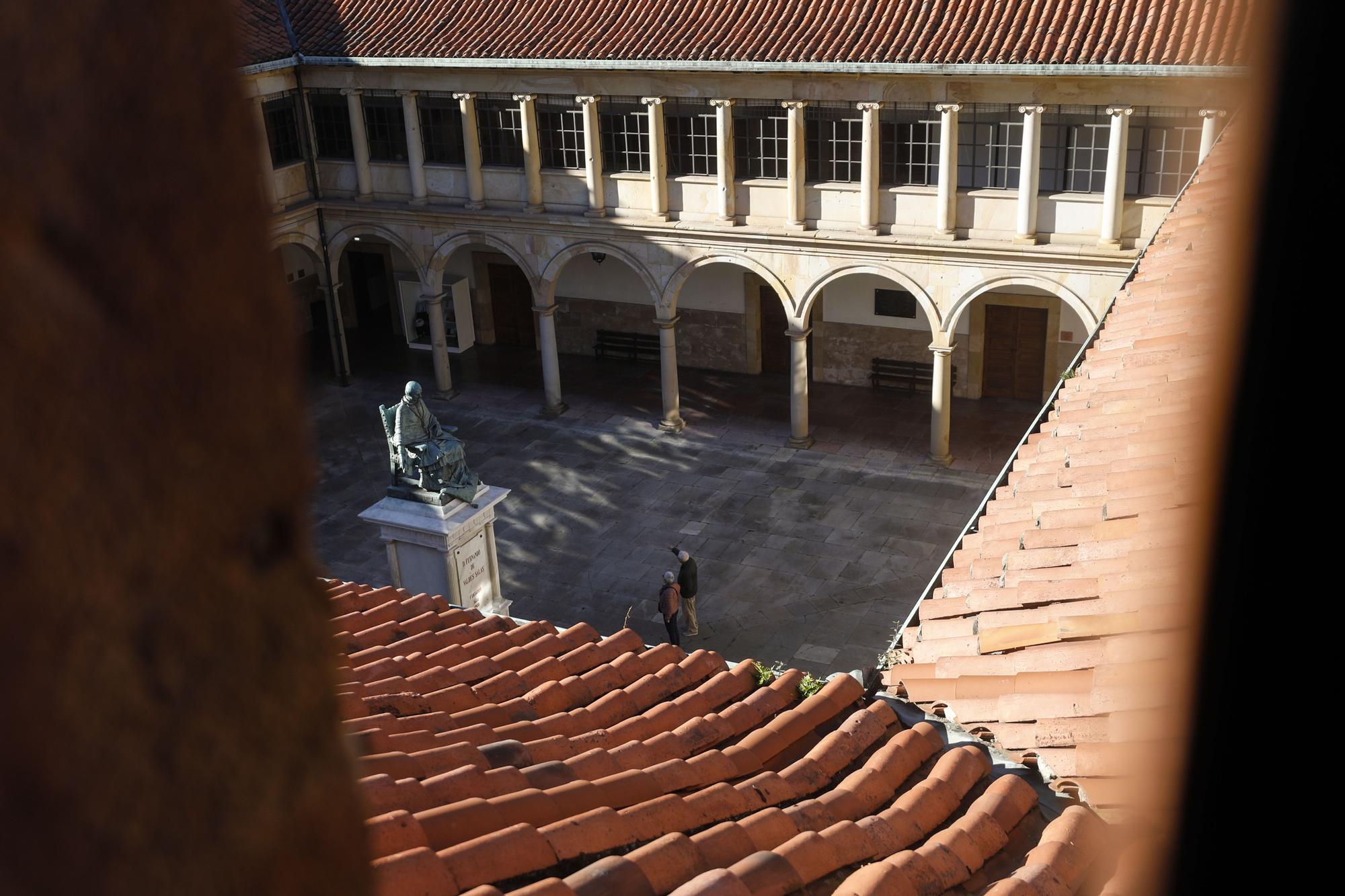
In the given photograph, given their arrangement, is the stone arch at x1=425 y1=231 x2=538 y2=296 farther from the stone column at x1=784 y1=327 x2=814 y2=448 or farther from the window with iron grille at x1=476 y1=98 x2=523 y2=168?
the stone column at x1=784 y1=327 x2=814 y2=448

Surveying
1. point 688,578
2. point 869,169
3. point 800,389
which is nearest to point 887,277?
point 869,169

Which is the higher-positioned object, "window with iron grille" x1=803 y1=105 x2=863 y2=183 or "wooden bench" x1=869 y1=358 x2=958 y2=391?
"window with iron grille" x1=803 y1=105 x2=863 y2=183

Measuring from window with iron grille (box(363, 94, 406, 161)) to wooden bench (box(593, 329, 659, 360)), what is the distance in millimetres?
6232

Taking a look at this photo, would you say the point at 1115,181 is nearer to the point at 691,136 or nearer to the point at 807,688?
the point at 691,136

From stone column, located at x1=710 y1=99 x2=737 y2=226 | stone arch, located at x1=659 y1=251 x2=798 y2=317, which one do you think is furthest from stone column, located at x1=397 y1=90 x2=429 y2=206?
stone column, located at x1=710 y1=99 x2=737 y2=226

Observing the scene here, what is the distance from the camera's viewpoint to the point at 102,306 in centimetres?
84

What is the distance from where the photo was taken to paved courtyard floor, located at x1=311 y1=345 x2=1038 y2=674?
68.5ft

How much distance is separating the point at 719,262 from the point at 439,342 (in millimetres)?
6870

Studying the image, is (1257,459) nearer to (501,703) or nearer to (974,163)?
(501,703)

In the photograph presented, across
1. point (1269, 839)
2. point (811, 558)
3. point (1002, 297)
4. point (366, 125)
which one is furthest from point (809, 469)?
point (1269, 839)

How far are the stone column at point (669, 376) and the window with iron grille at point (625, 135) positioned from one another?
10.4ft

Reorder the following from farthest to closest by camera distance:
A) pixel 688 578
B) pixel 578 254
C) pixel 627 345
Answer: pixel 627 345
pixel 578 254
pixel 688 578

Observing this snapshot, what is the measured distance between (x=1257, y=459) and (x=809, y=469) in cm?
2489

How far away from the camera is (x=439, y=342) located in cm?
3014
